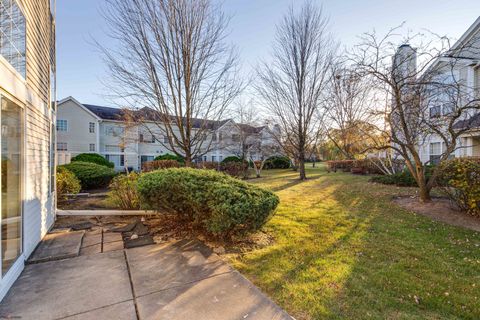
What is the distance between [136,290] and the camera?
9.23 feet

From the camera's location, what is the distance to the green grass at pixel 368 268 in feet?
8.35

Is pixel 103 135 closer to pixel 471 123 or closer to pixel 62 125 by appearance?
pixel 62 125

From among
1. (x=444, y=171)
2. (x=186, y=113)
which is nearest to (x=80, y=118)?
(x=186, y=113)

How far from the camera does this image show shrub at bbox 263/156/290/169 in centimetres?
2819

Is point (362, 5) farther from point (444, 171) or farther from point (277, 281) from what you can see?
point (277, 281)

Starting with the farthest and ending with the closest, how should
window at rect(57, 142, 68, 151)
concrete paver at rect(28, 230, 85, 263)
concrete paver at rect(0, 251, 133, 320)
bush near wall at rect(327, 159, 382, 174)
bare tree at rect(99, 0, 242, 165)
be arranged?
window at rect(57, 142, 68, 151)
bush near wall at rect(327, 159, 382, 174)
bare tree at rect(99, 0, 242, 165)
concrete paver at rect(28, 230, 85, 263)
concrete paver at rect(0, 251, 133, 320)

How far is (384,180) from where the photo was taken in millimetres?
11438

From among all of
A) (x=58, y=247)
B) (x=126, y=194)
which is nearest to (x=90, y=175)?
(x=126, y=194)

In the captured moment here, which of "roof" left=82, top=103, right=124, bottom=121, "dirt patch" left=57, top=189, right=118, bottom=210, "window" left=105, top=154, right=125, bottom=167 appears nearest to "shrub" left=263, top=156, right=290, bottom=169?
"window" left=105, top=154, right=125, bottom=167

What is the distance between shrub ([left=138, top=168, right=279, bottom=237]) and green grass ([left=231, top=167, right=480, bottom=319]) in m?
0.60

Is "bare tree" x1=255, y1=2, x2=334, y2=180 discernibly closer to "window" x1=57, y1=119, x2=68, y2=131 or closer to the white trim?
the white trim

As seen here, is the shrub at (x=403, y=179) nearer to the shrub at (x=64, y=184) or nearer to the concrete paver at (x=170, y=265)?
the concrete paver at (x=170, y=265)

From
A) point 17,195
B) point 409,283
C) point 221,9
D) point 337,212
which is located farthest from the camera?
point 221,9

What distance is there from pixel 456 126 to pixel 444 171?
6310 mm
